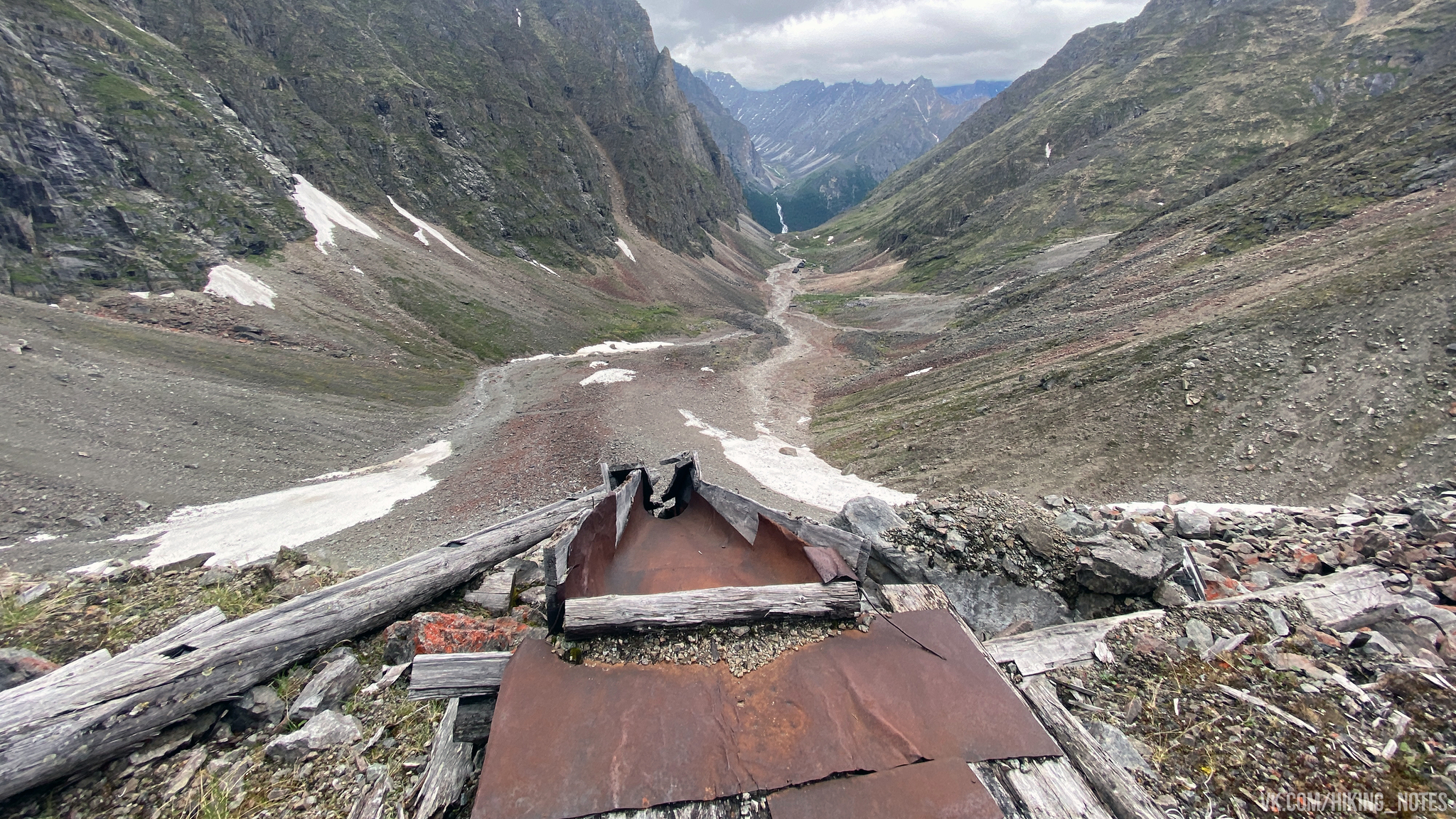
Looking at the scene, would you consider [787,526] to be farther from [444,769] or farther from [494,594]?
[444,769]

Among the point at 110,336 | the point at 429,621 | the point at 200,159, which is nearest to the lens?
the point at 429,621

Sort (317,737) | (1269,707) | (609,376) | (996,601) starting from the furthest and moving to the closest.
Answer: (609,376), (996,601), (317,737), (1269,707)

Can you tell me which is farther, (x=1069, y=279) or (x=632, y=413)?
(x=1069, y=279)

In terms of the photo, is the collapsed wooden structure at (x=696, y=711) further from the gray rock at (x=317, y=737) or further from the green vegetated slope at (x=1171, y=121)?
the green vegetated slope at (x=1171, y=121)

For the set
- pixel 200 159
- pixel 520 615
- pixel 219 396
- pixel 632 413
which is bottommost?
pixel 632 413

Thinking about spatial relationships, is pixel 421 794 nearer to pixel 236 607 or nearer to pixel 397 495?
pixel 236 607

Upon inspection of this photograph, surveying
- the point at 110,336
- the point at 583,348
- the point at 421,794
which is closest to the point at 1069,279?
the point at 583,348

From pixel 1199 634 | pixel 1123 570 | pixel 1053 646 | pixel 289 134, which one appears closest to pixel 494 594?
pixel 1053 646
